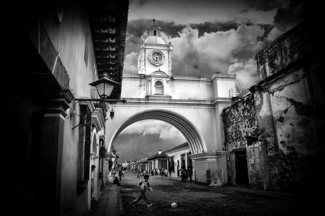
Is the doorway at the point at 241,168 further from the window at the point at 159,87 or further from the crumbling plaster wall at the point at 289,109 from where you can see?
the window at the point at 159,87

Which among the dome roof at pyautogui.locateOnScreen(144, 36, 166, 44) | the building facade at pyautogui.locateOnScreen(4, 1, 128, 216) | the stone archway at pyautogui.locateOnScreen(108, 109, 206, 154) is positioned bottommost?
the building facade at pyautogui.locateOnScreen(4, 1, 128, 216)

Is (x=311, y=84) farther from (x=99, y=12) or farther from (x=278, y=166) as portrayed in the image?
(x=99, y=12)

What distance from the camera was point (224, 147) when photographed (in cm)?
2036

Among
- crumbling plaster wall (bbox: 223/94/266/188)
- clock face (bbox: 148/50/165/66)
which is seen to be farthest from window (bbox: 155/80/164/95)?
clock face (bbox: 148/50/165/66)

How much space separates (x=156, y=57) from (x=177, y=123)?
8492mm

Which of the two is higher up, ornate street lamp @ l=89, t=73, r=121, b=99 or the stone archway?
the stone archway

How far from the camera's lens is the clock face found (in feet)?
89.5

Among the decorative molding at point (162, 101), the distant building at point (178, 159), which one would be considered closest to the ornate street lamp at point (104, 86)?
the decorative molding at point (162, 101)

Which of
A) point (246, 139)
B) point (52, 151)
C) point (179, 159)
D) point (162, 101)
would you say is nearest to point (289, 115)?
point (246, 139)

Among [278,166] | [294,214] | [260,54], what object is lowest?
[294,214]

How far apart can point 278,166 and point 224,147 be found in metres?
8.23

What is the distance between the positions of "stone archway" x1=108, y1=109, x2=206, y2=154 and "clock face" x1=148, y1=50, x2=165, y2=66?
7.01m

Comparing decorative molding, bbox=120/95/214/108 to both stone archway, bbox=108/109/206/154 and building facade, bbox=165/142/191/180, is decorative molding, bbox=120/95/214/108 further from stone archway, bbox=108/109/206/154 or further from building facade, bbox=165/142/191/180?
building facade, bbox=165/142/191/180

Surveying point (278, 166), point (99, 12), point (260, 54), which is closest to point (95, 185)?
point (99, 12)
